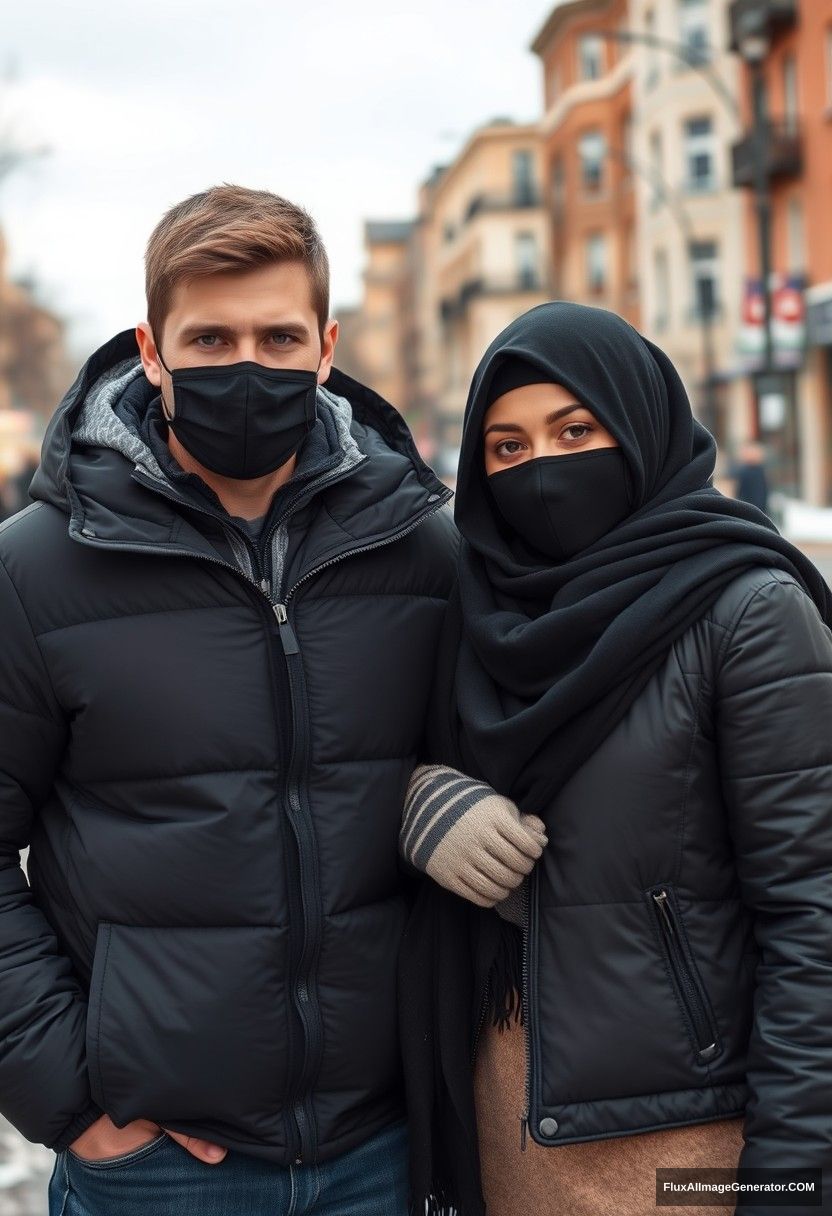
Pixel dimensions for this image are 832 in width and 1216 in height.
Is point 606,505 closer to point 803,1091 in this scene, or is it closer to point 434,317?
point 803,1091

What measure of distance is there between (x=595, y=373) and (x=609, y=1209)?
4.41ft

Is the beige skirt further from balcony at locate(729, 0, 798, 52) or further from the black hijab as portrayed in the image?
balcony at locate(729, 0, 798, 52)

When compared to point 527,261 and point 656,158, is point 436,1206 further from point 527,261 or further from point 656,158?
point 527,261

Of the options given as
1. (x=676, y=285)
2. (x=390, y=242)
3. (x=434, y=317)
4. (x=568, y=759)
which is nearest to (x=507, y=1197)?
(x=568, y=759)

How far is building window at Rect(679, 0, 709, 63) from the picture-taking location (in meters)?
39.1

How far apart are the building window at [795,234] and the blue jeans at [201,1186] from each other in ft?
95.4

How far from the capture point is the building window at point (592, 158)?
53.8 meters

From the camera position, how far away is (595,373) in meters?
2.39

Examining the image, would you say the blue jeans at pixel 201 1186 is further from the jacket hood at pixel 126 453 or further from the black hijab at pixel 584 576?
Result: the jacket hood at pixel 126 453

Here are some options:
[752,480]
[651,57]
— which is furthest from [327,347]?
[651,57]

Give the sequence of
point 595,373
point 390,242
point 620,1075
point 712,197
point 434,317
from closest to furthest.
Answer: point 620,1075
point 595,373
point 712,197
point 434,317
point 390,242

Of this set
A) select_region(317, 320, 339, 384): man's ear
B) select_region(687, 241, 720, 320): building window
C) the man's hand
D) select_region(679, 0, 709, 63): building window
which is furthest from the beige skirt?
select_region(679, 0, 709, 63): building window

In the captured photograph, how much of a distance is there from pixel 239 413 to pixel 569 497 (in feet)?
1.86

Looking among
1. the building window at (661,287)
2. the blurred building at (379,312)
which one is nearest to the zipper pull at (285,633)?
the building window at (661,287)
